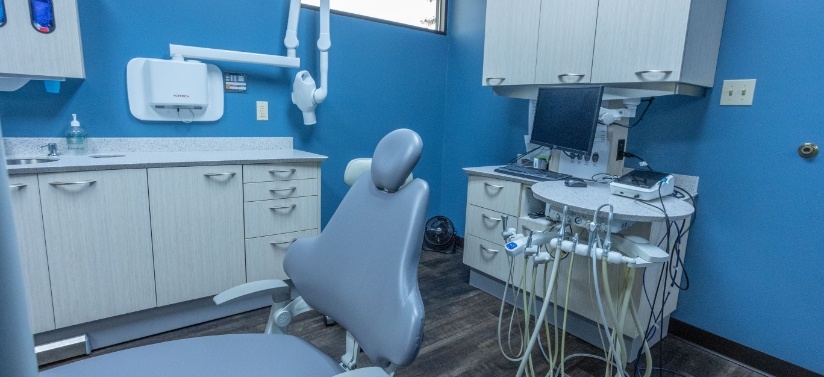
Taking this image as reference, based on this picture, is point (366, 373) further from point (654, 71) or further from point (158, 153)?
point (158, 153)

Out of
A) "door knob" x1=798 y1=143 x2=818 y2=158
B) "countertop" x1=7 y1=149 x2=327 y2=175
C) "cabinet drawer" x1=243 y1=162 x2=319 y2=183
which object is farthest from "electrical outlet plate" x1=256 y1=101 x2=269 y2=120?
"door knob" x1=798 y1=143 x2=818 y2=158

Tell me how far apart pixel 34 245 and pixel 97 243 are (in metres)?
0.21

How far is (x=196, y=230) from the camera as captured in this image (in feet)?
6.95

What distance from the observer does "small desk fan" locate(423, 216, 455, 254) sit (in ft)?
11.4

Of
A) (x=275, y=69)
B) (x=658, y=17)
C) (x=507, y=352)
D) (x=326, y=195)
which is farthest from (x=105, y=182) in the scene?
(x=658, y=17)

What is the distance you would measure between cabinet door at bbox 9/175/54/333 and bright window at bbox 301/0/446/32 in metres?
1.82

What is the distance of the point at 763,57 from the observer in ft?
6.21

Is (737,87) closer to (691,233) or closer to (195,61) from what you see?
(691,233)

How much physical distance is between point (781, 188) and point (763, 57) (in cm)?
58

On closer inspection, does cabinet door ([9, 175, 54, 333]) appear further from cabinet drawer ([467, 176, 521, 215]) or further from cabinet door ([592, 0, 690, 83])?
cabinet door ([592, 0, 690, 83])

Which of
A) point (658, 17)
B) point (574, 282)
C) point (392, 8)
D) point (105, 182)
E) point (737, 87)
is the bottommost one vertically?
point (574, 282)

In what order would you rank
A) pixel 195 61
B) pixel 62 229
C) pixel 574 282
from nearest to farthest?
pixel 62 229
pixel 574 282
pixel 195 61

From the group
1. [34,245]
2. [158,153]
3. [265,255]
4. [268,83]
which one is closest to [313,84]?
[268,83]

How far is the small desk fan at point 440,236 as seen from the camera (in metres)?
3.47
